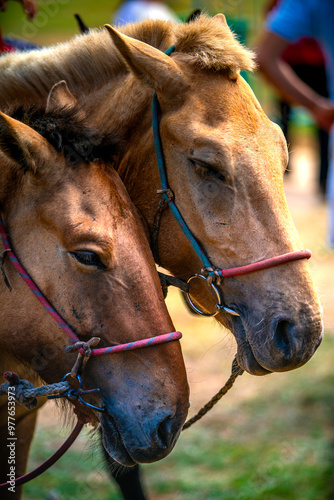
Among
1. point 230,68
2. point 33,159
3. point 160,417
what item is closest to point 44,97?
point 33,159

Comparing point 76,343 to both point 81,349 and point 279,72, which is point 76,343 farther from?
point 279,72

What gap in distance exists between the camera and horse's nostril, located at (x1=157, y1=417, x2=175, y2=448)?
6.68 ft

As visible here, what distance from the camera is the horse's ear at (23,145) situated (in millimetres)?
1956

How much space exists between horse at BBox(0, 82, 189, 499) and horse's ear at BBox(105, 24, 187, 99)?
0.43 meters

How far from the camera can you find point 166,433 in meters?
2.05

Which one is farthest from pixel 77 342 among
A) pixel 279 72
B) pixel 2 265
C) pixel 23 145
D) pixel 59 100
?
pixel 279 72

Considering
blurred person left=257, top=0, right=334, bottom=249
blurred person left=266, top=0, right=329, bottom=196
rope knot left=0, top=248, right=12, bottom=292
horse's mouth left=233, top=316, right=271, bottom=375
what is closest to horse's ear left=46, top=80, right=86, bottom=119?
rope knot left=0, top=248, right=12, bottom=292

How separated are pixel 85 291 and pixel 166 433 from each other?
631mm

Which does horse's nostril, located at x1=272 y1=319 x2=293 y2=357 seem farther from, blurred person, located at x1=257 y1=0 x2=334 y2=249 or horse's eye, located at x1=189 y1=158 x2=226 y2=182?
blurred person, located at x1=257 y1=0 x2=334 y2=249

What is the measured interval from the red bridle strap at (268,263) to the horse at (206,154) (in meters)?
0.03

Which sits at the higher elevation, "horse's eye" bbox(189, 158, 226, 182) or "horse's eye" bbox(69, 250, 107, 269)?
"horse's eye" bbox(189, 158, 226, 182)

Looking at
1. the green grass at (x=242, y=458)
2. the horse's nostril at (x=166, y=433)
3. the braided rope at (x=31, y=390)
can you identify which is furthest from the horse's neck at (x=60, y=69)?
the green grass at (x=242, y=458)

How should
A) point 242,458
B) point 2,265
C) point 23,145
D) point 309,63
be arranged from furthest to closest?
point 309,63 → point 242,458 → point 2,265 → point 23,145

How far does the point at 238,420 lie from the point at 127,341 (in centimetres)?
334
